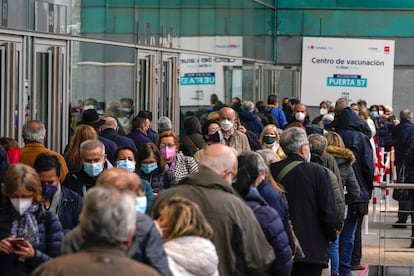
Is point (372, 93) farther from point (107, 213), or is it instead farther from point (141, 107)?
point (107, 213)

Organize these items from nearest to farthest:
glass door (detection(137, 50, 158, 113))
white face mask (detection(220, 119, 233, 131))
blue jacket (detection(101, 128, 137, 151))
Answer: blue jacket (detection(101, 128, 137, 151)) < white face mask (detection(220, 119, 233, 131)) < glass door (detection(137, 50, 158, 113))

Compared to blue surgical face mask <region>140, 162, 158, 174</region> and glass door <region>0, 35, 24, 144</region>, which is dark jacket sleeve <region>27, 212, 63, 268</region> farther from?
glass door <region>0, 35, 24, 144</region>

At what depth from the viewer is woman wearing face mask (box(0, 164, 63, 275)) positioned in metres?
8.28

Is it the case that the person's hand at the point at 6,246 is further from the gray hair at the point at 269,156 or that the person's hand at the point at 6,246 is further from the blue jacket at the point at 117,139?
the blue jacket at the point at 117,139

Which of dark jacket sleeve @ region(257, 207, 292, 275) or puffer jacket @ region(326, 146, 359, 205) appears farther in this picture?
puffer jacket @ region(326, 146, 359, 205)

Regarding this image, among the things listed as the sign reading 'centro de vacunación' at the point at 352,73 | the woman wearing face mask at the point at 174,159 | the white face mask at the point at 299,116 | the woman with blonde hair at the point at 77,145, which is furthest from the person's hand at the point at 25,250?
the sign reading 'centro de vacunación' at the point at 352,73

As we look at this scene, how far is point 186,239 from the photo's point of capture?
7.24 meters

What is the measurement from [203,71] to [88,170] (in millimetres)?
16859

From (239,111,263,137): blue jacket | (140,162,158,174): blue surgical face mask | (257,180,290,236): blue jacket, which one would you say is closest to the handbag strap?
(140,162,158,174): blue surgical face mask

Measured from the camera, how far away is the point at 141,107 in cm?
2234

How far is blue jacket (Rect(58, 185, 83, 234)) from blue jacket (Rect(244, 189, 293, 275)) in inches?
46.9

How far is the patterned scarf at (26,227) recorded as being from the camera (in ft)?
27.5

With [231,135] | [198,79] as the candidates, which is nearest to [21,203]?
[231,135]

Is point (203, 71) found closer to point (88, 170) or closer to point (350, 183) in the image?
point (350, 183)
